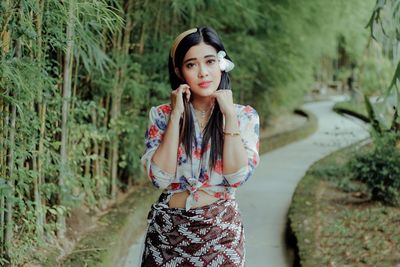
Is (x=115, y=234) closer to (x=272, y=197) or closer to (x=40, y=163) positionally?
(x=40, y=163)

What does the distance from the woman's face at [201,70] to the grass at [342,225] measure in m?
2.08

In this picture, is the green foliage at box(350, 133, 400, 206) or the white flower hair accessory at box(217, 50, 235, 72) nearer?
the white flower hair accessory at box(217, 50, 235, 72)

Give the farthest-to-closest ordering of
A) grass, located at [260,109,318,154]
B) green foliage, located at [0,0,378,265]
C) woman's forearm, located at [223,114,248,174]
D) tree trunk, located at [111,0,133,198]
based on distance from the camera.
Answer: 1. grass, located at [260,109,318,154]
2. tree trunk, located at [111,0,133,198]
3. green foliage, located at [0,0,378,265]
4. woman's forearm, located at [223,114,248,174]

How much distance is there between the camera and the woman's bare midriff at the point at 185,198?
62.6 inches

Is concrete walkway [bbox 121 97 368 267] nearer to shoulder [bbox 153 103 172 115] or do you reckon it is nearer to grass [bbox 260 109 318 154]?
grass [bbox 260 109 318 154]

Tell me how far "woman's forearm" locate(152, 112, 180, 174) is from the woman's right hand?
3cm

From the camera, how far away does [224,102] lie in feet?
5.16

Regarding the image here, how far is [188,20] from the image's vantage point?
219 inches

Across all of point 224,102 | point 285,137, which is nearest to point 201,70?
point 224,102

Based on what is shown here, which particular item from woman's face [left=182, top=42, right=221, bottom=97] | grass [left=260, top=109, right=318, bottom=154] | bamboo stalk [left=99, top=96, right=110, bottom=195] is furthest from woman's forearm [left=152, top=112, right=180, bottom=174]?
grass [left=260, top=109, right=318, bottom=154]

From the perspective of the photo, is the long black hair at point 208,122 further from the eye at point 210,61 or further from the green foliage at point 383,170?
the green foliage at point 383,170

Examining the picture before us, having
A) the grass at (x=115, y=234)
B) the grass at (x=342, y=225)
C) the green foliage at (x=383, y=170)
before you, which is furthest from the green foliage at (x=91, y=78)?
the green foliage at (x=383, y=170)

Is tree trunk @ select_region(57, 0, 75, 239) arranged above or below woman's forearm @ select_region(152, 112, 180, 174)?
below

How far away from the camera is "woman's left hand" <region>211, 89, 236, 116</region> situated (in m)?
1.57
